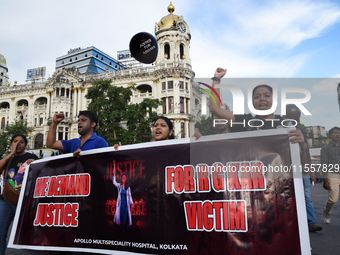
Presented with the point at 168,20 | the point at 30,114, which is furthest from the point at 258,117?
the point at 30,114

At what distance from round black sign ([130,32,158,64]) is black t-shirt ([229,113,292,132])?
7.06 metres

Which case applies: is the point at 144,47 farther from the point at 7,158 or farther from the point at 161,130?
the point at 7,158

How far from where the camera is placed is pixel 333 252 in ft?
11.4

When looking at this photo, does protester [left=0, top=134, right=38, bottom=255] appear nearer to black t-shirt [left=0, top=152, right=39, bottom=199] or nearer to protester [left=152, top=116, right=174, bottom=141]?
black t-shirt [left=0, top=152, right=39, bottom=199]

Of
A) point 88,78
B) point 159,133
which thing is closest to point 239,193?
point 159,133

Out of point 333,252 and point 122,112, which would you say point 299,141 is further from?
point 122,112

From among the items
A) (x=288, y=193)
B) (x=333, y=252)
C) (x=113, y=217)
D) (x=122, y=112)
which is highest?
(x=122, y=112)

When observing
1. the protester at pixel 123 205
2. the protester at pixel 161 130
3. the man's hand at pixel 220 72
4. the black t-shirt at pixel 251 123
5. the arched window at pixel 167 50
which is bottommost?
the protester at pixel 123 205

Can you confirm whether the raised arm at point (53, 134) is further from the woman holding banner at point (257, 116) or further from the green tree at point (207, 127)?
the woman holding banner at point (257, 116)

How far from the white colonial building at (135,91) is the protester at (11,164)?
20936 mm

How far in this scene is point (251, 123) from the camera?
2.84 m

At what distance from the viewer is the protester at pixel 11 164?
352 cm

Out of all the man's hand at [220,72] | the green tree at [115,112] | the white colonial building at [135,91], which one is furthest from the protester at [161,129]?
the white colonial building at [135,91]

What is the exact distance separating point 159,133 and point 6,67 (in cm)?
6307
